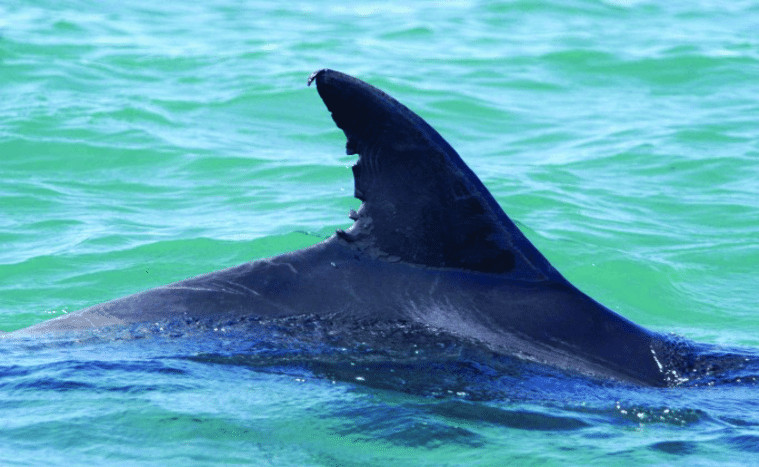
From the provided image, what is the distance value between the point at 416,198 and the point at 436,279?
454 millimetres

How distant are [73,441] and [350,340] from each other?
1.43 metres

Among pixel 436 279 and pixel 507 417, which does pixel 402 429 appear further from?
pixel 436 279


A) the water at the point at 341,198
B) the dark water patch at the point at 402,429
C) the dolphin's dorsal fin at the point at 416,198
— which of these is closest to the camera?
the dark water patch at the point at 402,429

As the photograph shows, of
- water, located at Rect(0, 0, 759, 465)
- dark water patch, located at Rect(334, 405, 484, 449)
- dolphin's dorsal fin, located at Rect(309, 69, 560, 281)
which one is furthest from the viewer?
dolphin's dorsal fin, located at Rect(309, 69, 560, 281)

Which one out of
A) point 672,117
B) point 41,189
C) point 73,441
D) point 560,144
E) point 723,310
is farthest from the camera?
point 672,117

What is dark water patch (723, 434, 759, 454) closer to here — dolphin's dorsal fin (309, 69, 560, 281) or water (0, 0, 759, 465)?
water (0, 0, 759, 465)

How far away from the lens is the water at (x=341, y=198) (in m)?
5.38

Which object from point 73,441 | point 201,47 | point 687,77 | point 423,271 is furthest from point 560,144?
point 73,441

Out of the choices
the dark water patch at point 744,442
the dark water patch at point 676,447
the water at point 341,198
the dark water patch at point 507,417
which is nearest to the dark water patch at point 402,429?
the water at point 341,198

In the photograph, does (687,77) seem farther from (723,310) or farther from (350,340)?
(350,340)

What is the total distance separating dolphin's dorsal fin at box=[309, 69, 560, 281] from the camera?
5625 mm

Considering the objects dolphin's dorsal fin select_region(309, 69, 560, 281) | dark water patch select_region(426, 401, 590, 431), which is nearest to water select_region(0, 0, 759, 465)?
dark water patch select_region(426, 401, 590, 431)

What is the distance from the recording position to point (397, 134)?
5664 millimetres

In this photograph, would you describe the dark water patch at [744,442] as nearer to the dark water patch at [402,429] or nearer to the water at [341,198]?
the water at [341,198]
